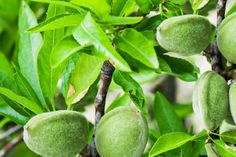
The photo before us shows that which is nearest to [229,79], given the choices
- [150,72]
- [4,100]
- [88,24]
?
[150,72]

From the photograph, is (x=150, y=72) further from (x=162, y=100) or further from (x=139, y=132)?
(x=162, y=100)

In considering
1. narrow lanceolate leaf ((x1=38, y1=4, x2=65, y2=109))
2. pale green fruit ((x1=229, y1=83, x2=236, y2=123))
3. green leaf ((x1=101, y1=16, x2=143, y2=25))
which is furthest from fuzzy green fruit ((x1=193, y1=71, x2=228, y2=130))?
narrow lanceolate leaf ((x1=38, y1=4, x2=65, y2=109))

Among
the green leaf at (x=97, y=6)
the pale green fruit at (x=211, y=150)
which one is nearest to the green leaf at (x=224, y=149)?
the pale green fruit at (x=211, y=150)

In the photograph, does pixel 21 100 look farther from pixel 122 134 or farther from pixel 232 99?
pixel 232 99

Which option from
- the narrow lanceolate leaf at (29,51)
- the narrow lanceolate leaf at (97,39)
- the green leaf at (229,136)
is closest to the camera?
the narrow lanceolate leaf at (97,39)

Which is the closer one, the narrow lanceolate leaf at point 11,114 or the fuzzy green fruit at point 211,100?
the fuzzy green fruit at point 211,100

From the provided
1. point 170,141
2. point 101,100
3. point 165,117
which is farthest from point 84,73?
point 165,117

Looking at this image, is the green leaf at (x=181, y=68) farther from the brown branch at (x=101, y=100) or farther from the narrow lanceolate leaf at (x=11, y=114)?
the narrow lanceolate leaf at (x=11, y=114)
